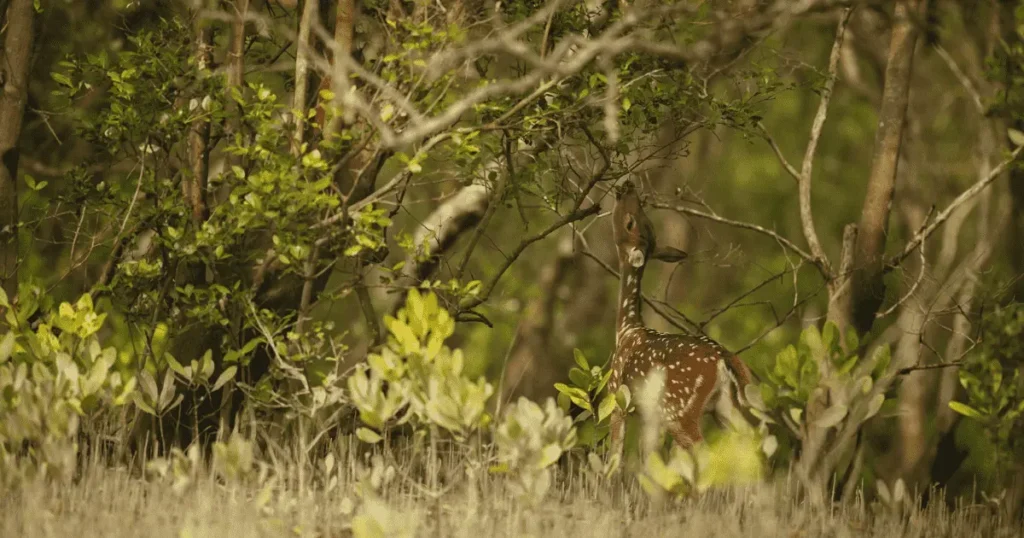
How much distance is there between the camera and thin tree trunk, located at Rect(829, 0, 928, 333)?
752 centimetres

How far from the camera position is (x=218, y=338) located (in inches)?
284

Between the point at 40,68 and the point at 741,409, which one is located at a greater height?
the point at 40,68

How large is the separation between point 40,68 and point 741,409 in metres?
6.34

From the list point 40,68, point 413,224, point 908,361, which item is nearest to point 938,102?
point 413,224

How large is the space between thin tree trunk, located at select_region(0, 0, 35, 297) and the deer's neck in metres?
3.55

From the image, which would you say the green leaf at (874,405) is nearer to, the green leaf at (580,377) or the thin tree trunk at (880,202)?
the green leaf at (580,377)

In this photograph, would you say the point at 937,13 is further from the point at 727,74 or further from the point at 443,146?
the point at 443,146

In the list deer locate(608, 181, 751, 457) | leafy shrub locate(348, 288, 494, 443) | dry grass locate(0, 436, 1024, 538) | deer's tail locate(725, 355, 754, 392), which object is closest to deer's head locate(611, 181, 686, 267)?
deer locate(608, 181, 751, 457)

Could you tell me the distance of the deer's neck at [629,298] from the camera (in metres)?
7.05

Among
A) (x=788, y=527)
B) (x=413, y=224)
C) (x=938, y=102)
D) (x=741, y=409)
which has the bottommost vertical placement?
(x=788, y=527)

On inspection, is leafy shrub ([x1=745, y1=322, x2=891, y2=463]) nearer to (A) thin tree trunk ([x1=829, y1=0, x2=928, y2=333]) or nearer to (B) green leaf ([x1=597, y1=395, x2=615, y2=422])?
(B) green leaf ([x1=597, y1=395, x2=615, y2=422])

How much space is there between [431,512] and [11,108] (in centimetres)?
356

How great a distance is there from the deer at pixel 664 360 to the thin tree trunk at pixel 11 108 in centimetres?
352

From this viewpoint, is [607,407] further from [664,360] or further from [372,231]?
[372,231]
